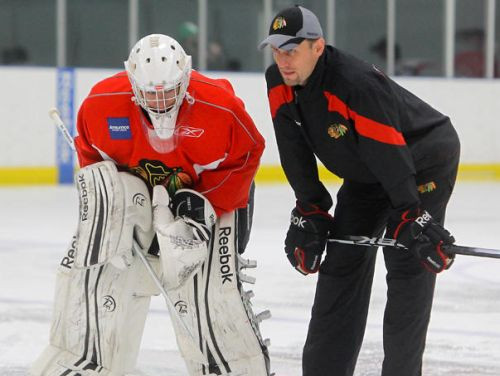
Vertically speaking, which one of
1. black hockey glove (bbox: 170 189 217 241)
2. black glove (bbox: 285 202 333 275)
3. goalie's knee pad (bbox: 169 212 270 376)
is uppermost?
black hockey glove (bbox: 170 189 217 241)

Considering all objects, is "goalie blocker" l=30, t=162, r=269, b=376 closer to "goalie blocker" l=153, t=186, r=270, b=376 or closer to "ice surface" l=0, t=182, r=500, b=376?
"goalie blocker" l=153, t=186, r=270, b=376

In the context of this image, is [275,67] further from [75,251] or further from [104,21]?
[104,21]

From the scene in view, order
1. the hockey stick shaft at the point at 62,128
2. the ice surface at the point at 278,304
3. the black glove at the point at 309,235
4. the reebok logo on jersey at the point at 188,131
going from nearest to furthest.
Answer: the reebok logo on jersey at the point at 188,131, the black glove at the point at 309,235, the hockey stick shaft at the point at 62,128, the ice surface at the point at 278,304

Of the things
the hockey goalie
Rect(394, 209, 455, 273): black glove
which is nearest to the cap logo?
the hockey goalie

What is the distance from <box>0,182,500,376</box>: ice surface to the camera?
3.67 metres

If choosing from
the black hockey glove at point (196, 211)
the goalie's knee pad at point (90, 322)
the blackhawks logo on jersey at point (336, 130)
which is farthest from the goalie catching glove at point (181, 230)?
the blackhawks logo on jersey at point (336, 130)

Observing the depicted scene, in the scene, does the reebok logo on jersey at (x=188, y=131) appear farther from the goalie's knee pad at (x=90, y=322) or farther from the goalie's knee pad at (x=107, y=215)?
the goalie's knee pad at (x=90, y=322)

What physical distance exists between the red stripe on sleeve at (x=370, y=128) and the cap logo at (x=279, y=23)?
0.70 ft

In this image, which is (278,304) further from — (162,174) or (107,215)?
(107,215)

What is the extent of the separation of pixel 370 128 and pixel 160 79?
527mm

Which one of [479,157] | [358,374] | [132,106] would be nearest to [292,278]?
[358,374]

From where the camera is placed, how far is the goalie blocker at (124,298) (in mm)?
2818

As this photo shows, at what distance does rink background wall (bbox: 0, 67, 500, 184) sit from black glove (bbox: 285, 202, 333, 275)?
5930 millimetres

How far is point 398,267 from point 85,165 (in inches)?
34.4
